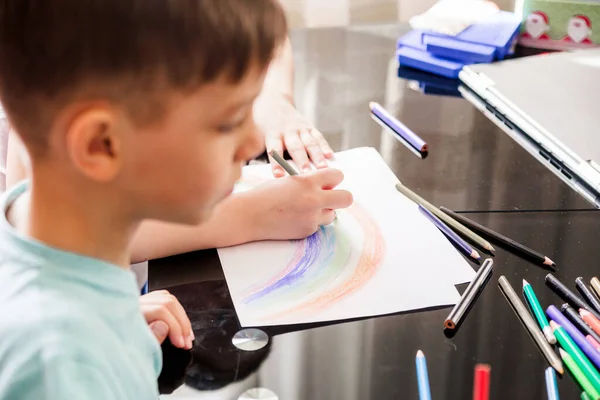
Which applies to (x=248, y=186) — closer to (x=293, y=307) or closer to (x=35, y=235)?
(x=293, y=307)

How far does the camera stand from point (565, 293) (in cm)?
63

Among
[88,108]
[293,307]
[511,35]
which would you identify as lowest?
[293,307]

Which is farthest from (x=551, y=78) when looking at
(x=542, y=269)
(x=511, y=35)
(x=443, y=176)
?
(x=542, y=269)

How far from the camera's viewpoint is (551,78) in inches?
39.9

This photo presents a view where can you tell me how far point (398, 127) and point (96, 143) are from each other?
0.61 m

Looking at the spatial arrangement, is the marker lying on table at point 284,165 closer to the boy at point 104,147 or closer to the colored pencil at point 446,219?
the colored pencil at point 446,219

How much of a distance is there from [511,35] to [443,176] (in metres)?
0.41

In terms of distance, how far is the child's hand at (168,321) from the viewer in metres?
0.57

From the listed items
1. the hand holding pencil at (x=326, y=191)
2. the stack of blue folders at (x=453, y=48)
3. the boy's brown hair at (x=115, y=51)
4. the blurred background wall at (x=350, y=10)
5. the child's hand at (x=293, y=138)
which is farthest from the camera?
the blurred background wall at (x=350, y=10)

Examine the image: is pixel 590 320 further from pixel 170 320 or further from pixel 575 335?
pixel 170 320

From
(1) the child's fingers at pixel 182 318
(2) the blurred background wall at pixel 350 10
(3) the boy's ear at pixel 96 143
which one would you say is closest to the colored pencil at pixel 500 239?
(1) the child's fingers at pixel 182 318

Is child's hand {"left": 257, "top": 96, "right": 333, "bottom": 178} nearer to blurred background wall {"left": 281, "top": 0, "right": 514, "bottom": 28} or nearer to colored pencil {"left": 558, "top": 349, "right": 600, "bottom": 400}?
colored pencil {"left": 558, "top": 349, "right": 600, "bottom": 400}

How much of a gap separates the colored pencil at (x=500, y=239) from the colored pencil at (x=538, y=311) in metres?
0.04

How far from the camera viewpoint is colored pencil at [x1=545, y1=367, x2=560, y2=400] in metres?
0.53
